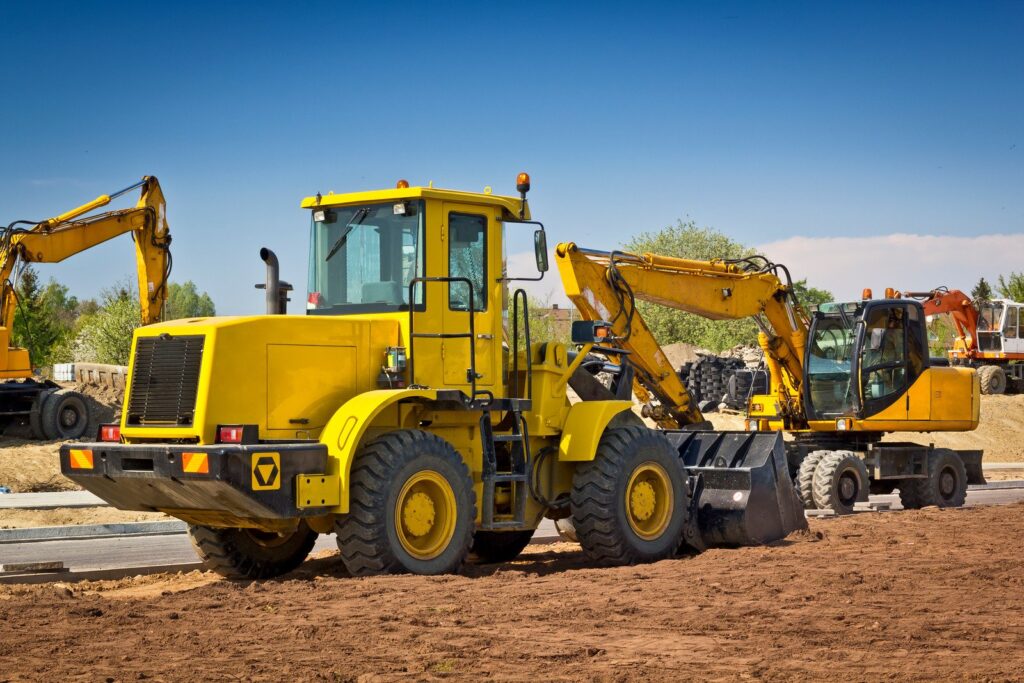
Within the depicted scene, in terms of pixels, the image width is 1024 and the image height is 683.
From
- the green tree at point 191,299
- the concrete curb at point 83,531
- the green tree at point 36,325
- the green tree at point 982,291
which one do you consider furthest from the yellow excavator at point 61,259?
the green tree at point 191,299

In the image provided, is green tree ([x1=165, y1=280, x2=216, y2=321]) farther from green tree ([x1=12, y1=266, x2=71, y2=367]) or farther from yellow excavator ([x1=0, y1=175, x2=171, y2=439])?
yellow excavator ([x1=0, y1=175, x2=171, y2=439])

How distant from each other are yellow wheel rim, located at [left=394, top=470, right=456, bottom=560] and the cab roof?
230cm

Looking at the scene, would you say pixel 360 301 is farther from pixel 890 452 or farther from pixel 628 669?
pixel 890 452

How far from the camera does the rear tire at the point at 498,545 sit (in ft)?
42.7

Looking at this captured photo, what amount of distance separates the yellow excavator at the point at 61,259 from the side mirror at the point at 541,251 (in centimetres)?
1772

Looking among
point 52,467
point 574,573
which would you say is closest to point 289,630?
point 574,573

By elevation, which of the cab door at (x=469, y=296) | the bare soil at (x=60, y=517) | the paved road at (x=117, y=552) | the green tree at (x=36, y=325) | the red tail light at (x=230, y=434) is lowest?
the paved road at (x=117, y=552)

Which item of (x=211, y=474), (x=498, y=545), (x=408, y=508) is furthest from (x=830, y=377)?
(x=211, y=474)

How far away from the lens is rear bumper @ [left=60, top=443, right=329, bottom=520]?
9562mm

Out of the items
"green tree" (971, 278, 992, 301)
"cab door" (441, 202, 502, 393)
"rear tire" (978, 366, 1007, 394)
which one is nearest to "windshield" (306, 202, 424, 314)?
"cab door" (441, 202, 502, 393)

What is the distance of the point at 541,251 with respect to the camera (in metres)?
11.3

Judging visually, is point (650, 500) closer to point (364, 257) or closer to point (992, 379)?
point (364, 257)

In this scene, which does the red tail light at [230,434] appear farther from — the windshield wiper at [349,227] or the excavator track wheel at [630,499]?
the excavator track wheel at [630,499]

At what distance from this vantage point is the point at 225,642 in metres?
7.94
